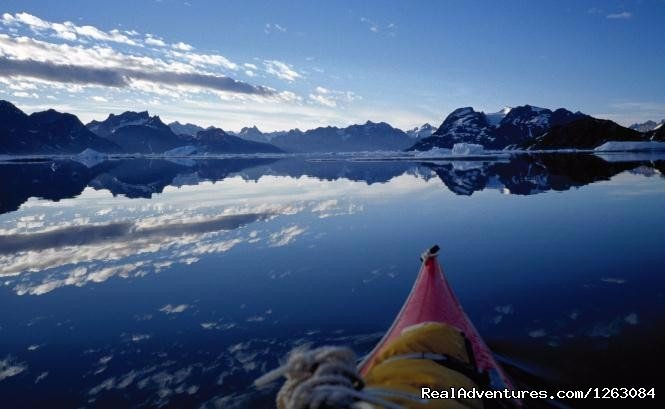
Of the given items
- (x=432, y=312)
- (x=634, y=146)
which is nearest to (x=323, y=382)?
(x=432, y=312)

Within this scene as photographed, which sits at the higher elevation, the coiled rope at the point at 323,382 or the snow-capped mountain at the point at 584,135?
the snow-capped mountain at the point at 584,135

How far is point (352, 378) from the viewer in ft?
8.29

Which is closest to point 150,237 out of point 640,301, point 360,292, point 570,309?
point 360,292

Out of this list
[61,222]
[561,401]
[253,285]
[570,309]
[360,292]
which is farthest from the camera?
[61,222]

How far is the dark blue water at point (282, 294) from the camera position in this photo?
5234 mm

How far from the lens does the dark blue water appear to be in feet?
17.2

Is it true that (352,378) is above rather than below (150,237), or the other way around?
above

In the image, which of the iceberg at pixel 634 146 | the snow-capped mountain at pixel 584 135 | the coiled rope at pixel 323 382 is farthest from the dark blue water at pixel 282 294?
the snow-capped mountain at pixel 584 135

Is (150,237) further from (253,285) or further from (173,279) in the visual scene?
(253,285)

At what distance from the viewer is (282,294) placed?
326 inches

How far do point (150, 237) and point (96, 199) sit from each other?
46.8 ft

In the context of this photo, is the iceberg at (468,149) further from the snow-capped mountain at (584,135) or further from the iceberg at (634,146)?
the snow-capped mountain at (584,135)

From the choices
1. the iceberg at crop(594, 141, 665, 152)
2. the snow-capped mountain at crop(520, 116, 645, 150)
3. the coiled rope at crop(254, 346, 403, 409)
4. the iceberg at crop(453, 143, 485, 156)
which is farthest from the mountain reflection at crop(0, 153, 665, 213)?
the snow-capped mountain at crop(520, 116, 645, 150)

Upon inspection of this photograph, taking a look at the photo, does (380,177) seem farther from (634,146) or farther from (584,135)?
(584,135)
